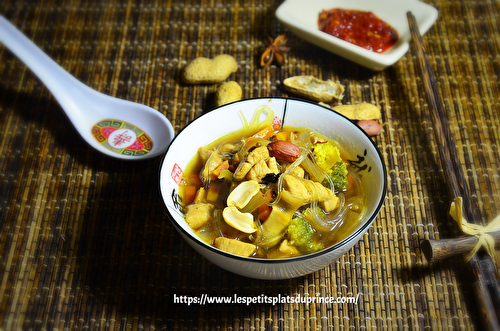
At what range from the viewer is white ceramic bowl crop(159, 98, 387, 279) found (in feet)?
4.66

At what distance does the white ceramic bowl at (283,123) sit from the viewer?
4.66 ft

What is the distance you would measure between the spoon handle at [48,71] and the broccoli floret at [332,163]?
5.11 feet

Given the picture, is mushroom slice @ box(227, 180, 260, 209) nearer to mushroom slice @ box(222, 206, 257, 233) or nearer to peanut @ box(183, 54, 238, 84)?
mushroom slice @ box(222, 206, 257, 233)

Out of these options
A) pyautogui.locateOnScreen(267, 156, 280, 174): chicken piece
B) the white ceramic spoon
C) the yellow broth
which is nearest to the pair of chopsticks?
the yellow broth

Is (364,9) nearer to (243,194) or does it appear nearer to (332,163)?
(332,163)

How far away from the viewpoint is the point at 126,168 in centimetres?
227

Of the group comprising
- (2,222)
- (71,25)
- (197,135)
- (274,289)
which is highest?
(197,135)

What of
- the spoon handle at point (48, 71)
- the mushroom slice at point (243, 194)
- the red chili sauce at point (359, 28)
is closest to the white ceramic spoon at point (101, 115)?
the spoon handle at point (48, 71)

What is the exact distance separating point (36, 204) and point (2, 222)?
0.63 ft

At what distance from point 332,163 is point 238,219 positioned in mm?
543

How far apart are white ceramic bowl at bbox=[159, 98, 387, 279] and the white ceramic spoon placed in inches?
17.9

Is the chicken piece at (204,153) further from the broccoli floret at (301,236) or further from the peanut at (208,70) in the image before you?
the peanut at (208,70)

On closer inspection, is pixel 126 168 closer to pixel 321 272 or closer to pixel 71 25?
pixel 321 272

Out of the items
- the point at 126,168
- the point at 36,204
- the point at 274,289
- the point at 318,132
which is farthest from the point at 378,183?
the point at 36,204
